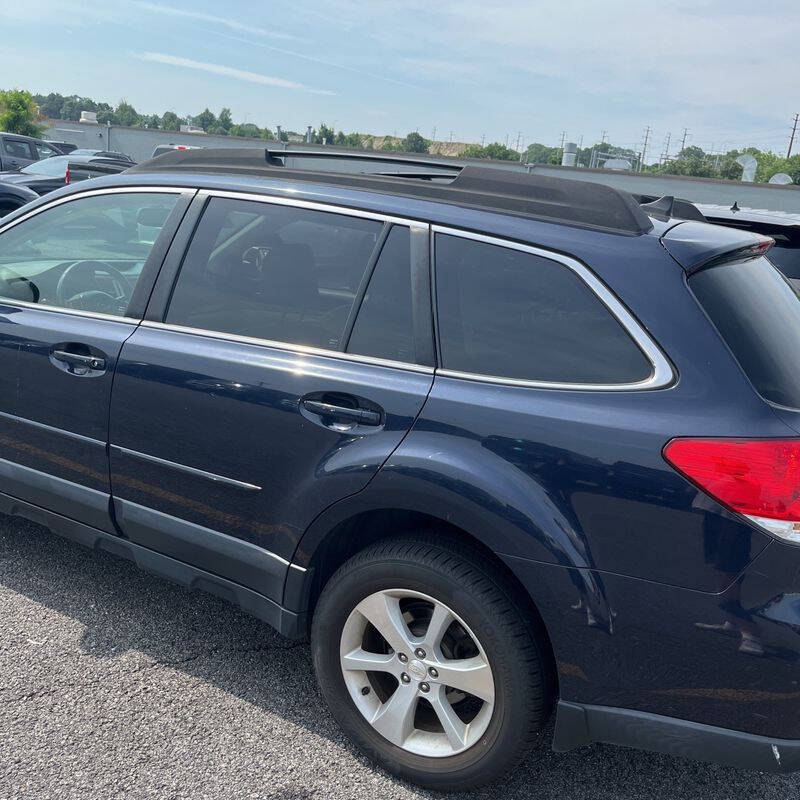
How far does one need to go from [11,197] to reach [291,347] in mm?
10035

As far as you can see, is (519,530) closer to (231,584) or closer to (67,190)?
(231,584)

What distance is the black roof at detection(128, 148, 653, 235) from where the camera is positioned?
2355 mm

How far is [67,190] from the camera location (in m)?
3.36

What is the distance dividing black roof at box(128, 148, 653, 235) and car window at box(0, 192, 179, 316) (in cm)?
23

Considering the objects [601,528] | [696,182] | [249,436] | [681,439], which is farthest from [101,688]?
[696,182]

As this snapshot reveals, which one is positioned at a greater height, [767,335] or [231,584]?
[767,335]

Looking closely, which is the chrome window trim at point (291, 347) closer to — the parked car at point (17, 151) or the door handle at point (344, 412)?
the door handle at point (344, 412)

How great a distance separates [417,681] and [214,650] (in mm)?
1025

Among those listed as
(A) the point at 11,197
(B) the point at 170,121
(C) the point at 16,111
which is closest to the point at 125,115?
(B) the point at 170,121

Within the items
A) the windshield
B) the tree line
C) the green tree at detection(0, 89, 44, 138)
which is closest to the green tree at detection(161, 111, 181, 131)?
the tree line

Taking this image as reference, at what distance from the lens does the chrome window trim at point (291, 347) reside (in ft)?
7.91

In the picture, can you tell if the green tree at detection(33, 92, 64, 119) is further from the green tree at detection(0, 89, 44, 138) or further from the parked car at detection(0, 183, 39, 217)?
the parked car at detection(0, 183, 39, 217)

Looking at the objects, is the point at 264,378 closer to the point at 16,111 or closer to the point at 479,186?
the point at 479,186

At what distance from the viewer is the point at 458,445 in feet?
7.29
